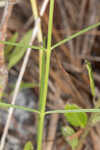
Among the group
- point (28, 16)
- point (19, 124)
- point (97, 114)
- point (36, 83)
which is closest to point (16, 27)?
point (28, 16)

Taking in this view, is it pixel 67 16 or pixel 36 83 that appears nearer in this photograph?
pixel 36 83

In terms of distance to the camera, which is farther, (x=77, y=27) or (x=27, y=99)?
(x=77, y=27)

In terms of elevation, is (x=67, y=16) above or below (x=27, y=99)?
above

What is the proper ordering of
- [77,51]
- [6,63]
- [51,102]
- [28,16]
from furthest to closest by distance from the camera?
[28,16]
[77,51]
[51,102]
[6,63]

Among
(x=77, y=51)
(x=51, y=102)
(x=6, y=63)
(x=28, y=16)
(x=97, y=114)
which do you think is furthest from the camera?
(x=28, y=16)

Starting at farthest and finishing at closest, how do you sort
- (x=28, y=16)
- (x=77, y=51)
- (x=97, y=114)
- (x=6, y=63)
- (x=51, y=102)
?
(x=28, y=16) < (x=77, y=51) < (x=51, y=102) < (x=6, y=63) < (x=97, y=114)

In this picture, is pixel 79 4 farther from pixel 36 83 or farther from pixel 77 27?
pixel 36 83

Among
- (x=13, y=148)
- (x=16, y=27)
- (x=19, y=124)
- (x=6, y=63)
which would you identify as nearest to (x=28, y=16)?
(x=16, y=27)

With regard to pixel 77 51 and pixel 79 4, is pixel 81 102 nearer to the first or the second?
pixel 77 51

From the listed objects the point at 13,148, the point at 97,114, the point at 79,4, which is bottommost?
the point at 13,148
